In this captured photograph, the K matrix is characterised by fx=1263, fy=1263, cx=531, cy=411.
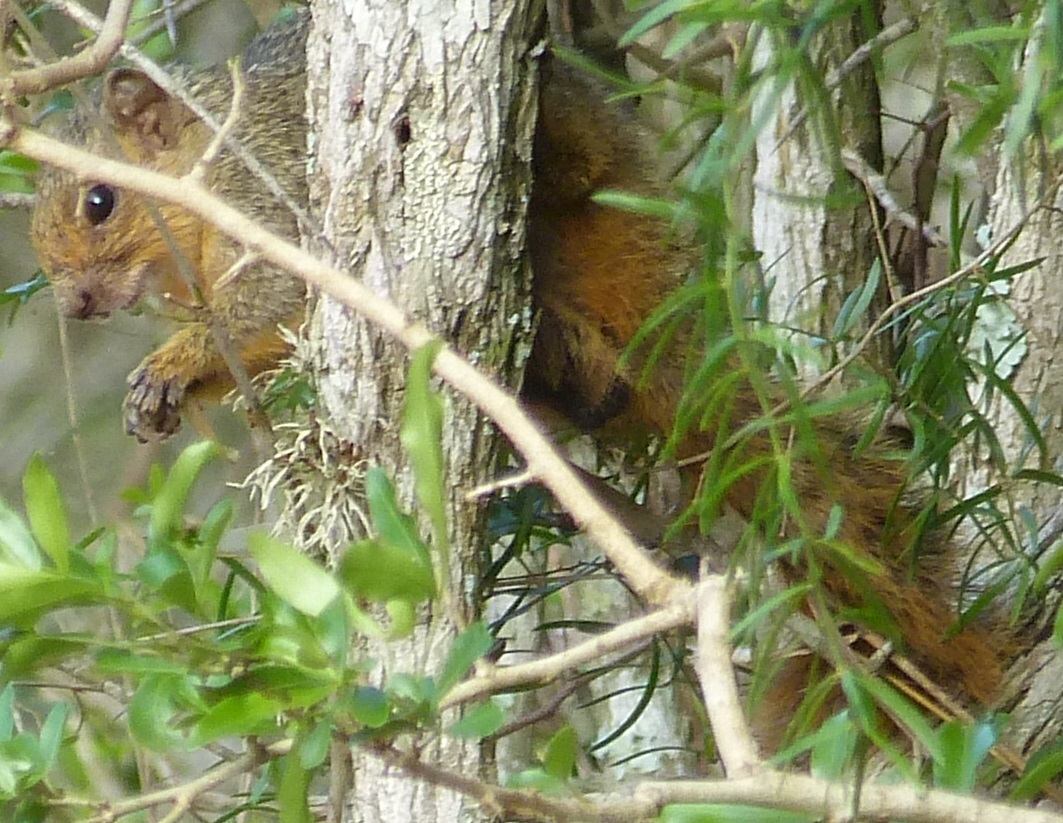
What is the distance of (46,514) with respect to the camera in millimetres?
523

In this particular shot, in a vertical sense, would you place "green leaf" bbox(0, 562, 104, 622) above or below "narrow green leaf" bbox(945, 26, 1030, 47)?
below

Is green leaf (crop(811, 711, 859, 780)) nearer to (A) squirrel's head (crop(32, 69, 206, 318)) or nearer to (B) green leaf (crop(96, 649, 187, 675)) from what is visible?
(B) green leaf (crop(96, 649, 187, 675))

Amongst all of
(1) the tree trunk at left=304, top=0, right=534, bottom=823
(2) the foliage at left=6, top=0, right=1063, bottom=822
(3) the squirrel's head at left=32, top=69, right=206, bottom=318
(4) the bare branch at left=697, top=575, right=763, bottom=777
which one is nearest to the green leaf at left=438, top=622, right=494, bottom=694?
(2) the foliage at left=6, top=0, right=1063, bottom=822

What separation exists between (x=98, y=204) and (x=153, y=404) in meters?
0.25

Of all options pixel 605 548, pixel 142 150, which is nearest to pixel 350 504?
pixel 605 548

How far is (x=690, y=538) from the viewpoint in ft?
3.18

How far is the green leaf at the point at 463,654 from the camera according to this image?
0.49 m

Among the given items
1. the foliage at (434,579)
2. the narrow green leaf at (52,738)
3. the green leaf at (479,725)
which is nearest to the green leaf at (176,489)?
the foliage at (434,579)

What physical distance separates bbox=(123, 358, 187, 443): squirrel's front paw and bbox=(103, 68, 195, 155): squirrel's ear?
0.95ft

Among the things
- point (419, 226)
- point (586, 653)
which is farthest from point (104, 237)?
point (586, 653)

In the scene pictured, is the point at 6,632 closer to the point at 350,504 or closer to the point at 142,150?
the point at 350,504

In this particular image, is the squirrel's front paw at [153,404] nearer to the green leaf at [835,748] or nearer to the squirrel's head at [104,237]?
the squirrel's head at [104,237]

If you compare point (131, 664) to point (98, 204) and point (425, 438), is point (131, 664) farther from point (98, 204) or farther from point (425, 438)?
point (98, 204)

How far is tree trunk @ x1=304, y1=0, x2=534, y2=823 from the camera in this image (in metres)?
0.73
